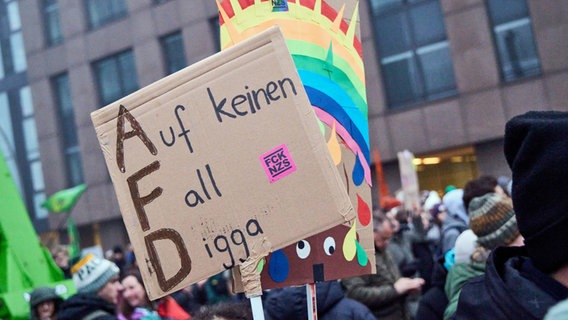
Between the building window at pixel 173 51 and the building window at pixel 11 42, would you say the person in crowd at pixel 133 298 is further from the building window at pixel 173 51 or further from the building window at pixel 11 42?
the building window at pixel 11 42

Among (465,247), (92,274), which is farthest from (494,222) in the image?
(92,274)

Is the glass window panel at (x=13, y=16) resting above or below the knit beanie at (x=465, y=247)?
above

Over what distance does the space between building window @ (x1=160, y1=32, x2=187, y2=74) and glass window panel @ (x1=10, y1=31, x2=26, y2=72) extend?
29.6 feet

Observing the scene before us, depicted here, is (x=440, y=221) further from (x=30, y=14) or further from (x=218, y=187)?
(x=30, y=14)

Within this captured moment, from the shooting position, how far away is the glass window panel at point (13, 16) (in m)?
29.3

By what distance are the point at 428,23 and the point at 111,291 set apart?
1573 centimetres

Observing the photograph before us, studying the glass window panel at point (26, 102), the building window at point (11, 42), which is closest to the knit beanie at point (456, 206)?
the glass window panel at point (26, 102)

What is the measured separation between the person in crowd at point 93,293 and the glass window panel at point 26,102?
25.6 m

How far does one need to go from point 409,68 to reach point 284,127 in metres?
17.6

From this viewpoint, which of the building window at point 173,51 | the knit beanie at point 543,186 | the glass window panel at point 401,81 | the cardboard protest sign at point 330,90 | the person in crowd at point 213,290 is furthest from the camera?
the building window at point 173,51

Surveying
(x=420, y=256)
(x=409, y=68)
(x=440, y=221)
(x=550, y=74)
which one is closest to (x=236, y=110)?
(x=420, y=256)

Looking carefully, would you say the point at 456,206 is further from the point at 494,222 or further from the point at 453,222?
the point at 494,222

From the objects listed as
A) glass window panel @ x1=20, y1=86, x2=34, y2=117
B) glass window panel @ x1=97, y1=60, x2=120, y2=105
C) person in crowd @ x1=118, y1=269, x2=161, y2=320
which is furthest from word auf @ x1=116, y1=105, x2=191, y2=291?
glass window panel @ x1=20, y1=86, x2=34, y2=117

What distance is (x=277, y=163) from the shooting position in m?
2.25
